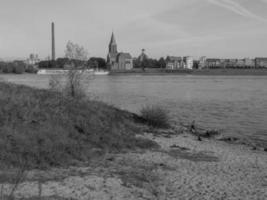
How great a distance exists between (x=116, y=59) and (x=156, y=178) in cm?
17152

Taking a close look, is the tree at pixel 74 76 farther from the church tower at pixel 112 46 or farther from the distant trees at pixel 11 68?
the church tower at pixel 112 46

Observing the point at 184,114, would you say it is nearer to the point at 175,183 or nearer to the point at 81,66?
the point at 81,66

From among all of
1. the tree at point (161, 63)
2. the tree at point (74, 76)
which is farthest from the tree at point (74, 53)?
the tree at point (161, 63)

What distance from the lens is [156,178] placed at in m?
8.77

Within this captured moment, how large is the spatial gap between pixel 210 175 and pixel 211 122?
14.4 meters

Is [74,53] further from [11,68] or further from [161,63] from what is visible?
[161,63]

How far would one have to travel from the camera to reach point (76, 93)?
20984 millimetres

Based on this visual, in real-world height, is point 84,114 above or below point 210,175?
above

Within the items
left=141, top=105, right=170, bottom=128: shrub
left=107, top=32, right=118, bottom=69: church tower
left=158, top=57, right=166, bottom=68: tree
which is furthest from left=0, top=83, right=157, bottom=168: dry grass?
left=158, top=57, right=166, bottom=68: tree

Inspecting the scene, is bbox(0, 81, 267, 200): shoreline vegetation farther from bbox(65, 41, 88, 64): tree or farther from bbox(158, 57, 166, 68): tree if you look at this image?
bbox(158, 57, 166, 68): tree

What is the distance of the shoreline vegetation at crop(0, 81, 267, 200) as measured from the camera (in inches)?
299

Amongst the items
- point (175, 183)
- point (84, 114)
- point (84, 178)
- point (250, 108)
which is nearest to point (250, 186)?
point (175, 183)

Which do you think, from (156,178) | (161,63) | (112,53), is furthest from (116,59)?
(156,178)

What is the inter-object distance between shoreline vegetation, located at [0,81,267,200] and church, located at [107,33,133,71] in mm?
159878
